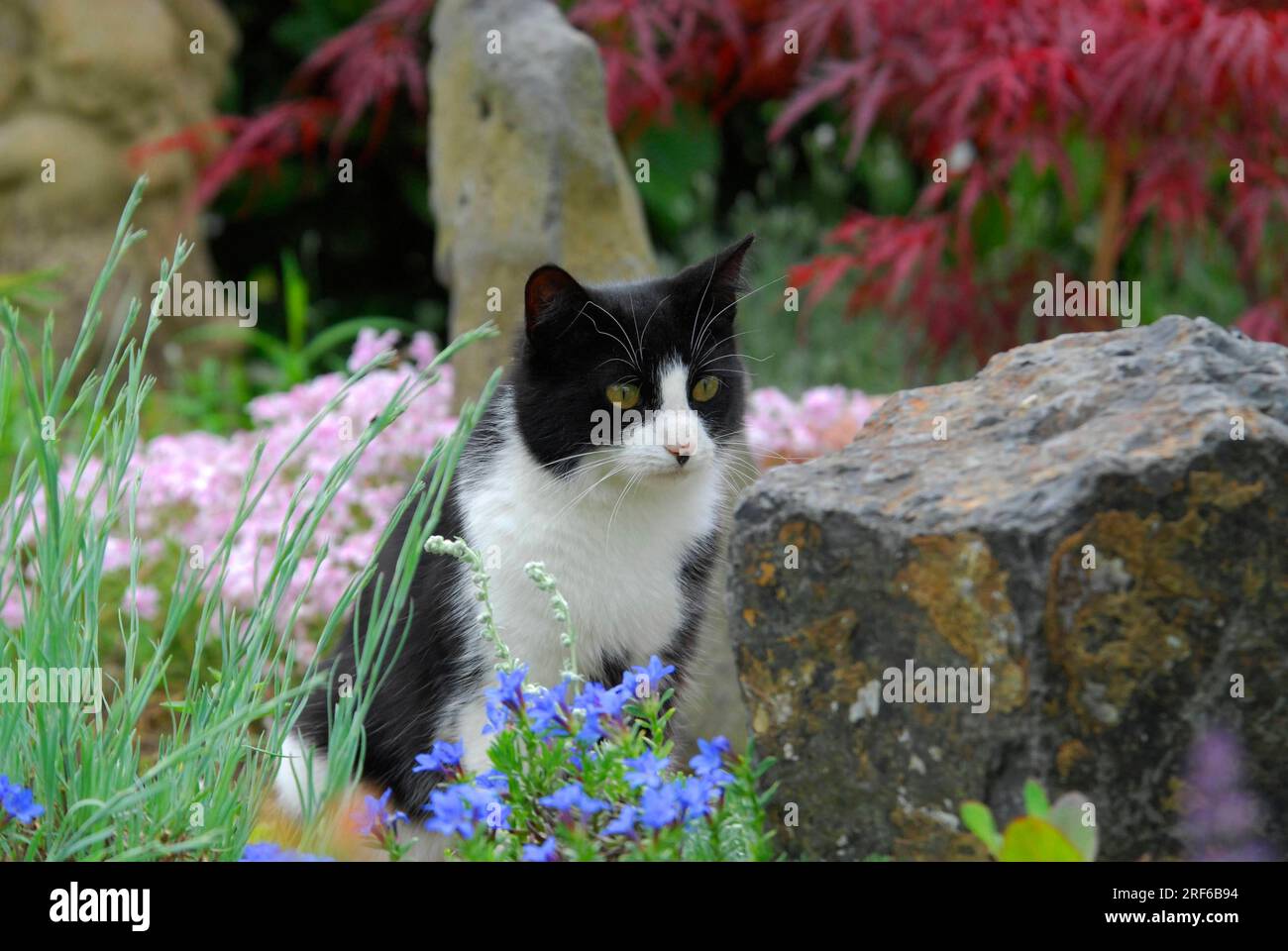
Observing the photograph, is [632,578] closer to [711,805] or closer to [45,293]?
[711,805]

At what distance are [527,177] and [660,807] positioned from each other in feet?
9.88

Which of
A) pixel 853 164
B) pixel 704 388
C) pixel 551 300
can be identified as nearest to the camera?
pixel 551 300

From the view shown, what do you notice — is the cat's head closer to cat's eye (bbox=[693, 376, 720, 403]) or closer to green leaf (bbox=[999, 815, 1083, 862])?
cat's eye (bbox=[693, 376, 720, 403])

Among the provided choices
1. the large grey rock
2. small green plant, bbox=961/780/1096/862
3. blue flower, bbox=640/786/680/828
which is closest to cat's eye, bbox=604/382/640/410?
the large grey rock

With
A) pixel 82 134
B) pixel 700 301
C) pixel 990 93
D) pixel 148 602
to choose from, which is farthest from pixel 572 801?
pixel 82 134

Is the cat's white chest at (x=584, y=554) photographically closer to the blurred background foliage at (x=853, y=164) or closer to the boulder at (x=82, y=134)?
the blurred background foliage at (x=853, y=164)

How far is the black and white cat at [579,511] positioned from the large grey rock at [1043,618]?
24.8 inches

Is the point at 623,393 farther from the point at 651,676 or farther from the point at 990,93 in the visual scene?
the point at 990,93

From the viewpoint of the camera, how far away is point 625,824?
1.63 metres

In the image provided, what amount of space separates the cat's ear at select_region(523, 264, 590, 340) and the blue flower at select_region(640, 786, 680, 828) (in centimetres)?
108

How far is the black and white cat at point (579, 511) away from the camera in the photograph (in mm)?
2492

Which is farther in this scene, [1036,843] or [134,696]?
[134,696]
